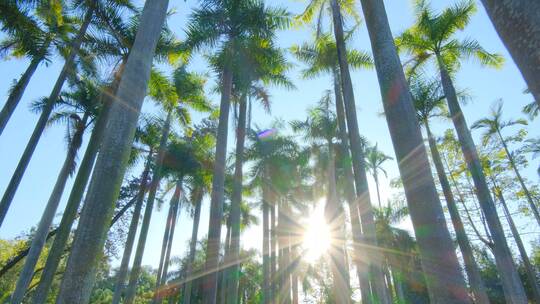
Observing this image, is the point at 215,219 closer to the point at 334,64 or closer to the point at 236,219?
the point at 236,219

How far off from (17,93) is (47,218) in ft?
16.6

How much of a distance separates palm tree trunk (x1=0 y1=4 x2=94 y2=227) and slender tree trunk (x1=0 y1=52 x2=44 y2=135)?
887 millimetres

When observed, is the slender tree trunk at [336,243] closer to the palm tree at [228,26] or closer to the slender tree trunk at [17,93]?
the palm tree at [228,26]

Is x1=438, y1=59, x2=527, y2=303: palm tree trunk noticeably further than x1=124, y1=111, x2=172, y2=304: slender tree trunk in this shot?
No

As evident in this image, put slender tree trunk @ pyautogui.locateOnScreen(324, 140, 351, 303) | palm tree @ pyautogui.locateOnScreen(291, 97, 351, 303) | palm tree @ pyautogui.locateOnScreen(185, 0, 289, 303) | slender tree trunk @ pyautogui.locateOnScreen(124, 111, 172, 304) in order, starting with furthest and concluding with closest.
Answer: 1. palm tree @ pyautogui.locateOnScreen(291, 97, 351, 303)
2. slender tree trunk @ pyautogui.locateOnScreen(124, 111, 172, 304)
3. slender tree trunk @ pyautogui.locateOnScreen(324, 140, 351, 303)
4. palm tree @ pyautogui.locateOnScreen(185, 0, 289, 303)

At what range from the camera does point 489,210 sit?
11.7m

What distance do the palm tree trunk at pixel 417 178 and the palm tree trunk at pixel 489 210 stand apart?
983 centimetres

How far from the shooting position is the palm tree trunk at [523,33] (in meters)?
1.63

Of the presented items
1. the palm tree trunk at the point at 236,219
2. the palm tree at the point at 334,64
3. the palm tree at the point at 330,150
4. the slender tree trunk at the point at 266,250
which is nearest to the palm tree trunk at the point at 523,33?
the palm tree at the point at 334,64

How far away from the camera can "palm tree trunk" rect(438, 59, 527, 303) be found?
10.6 meters

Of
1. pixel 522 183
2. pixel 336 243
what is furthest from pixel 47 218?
pixel 522 183

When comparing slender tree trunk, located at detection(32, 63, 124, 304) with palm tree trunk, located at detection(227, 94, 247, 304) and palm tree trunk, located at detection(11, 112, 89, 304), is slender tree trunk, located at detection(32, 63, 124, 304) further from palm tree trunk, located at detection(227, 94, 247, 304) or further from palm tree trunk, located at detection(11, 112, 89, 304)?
palm tree trunk, located at detection(227, 94, 247, 304)

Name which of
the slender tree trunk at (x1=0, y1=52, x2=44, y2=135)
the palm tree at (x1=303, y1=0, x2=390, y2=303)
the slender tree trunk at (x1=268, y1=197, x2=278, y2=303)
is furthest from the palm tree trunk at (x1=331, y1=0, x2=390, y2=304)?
the slender tree trunk at (x1=268, y1=197, x2=278, y2=303)

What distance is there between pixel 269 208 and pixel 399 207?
10.0 m
